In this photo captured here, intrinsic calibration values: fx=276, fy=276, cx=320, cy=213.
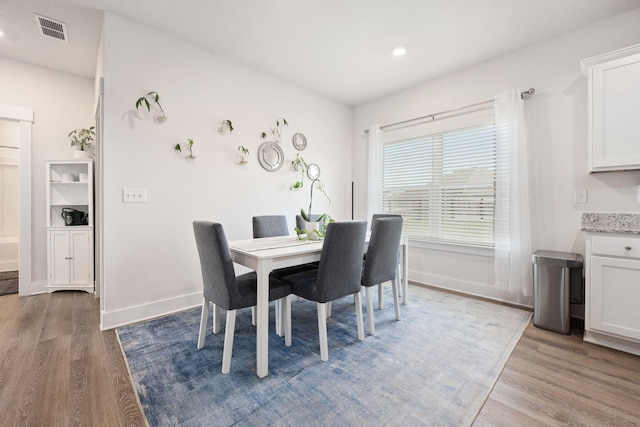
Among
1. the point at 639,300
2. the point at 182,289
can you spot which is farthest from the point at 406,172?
the point at 182,289

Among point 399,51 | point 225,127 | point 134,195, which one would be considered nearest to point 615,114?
point 399,51

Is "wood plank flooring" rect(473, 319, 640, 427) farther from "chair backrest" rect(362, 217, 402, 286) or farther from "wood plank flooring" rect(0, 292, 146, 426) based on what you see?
"wood plank flooring" rect(0, 292, 146, 426)

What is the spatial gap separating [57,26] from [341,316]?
12.0ft

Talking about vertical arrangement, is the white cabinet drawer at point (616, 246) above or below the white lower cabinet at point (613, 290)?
above

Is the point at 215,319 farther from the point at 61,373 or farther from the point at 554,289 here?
the point at 554,289

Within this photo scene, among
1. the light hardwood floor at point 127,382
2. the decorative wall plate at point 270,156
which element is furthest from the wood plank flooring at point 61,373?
the decorative wall plate at point 270,156

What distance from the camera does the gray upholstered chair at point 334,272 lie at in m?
1.81

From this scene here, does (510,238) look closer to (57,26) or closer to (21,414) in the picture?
(21,414)

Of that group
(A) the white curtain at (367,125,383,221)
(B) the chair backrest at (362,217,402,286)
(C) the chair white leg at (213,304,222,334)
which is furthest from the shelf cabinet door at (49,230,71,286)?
(A) the white curtain at (367,125,383,221)

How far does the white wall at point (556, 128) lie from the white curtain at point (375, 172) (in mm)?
1035

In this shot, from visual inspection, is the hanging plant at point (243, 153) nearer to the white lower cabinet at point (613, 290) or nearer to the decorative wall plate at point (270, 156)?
the decorative wall plate at point (270, 156)

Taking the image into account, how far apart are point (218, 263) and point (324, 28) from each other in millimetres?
2244

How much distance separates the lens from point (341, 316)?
2.54 meters

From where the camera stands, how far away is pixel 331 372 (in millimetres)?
1698
